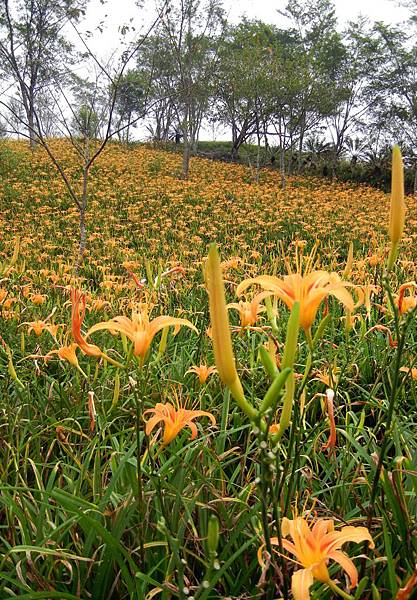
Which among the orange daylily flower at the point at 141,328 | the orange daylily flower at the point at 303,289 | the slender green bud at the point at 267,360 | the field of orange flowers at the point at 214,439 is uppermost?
the orange daylily flower at the point at 303,289

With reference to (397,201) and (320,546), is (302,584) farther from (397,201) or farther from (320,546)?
(397,201)

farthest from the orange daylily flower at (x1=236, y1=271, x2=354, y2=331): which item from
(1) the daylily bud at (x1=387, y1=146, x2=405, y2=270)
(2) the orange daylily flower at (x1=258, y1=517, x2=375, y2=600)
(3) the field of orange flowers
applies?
(2) the orange daylily flower at (x1=258, y1=517, x2=375, y2=600)

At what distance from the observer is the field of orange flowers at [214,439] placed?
725 millimetres

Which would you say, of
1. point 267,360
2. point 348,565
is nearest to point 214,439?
point 348,565

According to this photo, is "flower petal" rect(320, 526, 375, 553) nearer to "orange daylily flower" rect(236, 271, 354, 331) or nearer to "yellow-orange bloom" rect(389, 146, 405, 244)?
"orange daylily flower" rect(236, 271, 354, 331)

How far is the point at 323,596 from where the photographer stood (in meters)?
0.98

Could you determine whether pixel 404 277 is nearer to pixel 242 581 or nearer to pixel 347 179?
pixel 242 581

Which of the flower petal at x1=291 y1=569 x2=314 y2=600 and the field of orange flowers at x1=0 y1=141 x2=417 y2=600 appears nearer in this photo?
the flower petal at x1=291 y1=569 x2=314 y2=600

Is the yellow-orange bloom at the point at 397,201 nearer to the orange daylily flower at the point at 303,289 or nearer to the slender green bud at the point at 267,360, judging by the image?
the orange daylily flower at the point at 303,289

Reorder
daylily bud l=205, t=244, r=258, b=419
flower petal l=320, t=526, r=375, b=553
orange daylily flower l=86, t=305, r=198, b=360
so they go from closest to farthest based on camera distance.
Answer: daylily bud l=205, t=244, r=258, b=419
flower petal l=320, t=526, r=375, b=553
orange daylily flower l=86, t=305, r=198, b=360

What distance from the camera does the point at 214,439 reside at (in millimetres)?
1597

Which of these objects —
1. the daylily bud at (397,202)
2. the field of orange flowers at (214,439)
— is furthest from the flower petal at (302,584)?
the daylily bud at (397,202)

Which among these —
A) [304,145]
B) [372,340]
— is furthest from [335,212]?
[304,145]

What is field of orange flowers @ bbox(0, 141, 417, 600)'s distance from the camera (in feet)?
2.38
